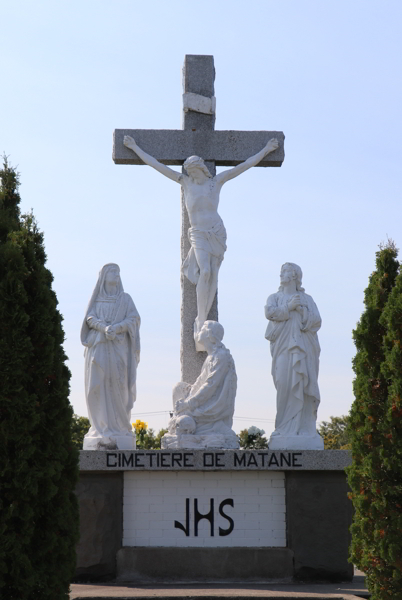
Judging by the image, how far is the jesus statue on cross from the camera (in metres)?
10.2

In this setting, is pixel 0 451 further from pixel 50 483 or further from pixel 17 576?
pixel 17 576

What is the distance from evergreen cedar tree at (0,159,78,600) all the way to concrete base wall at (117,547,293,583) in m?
2.39

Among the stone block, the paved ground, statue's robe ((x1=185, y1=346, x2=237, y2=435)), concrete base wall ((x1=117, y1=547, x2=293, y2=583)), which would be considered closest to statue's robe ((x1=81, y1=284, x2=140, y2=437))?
statue's robe ((x1=185, y1=346, x2=237, y2=435))

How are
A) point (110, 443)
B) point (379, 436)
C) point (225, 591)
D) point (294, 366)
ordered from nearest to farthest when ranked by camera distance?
point (379, 436), point (225, 591), point (110, 443), point (294, 366)

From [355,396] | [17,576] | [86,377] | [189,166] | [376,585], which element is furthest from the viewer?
[189,166]

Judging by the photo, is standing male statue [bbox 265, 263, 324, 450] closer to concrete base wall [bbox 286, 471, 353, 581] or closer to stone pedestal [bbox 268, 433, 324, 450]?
stone pedestal [bbox 268, 433, 324, 450]

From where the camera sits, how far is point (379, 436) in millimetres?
6926

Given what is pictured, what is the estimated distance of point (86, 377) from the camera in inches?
377

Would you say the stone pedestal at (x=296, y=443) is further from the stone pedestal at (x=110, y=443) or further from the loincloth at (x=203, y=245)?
the loincloth at (x=203, y=245)

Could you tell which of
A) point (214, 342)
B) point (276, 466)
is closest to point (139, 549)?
point (276, 466)

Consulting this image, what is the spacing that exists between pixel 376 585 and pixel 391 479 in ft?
2.60

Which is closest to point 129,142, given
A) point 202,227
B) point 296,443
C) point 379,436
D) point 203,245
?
point 202,227

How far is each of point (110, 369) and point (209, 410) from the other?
1.13 metres

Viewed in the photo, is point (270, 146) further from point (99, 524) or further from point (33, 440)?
point (33, 440)
